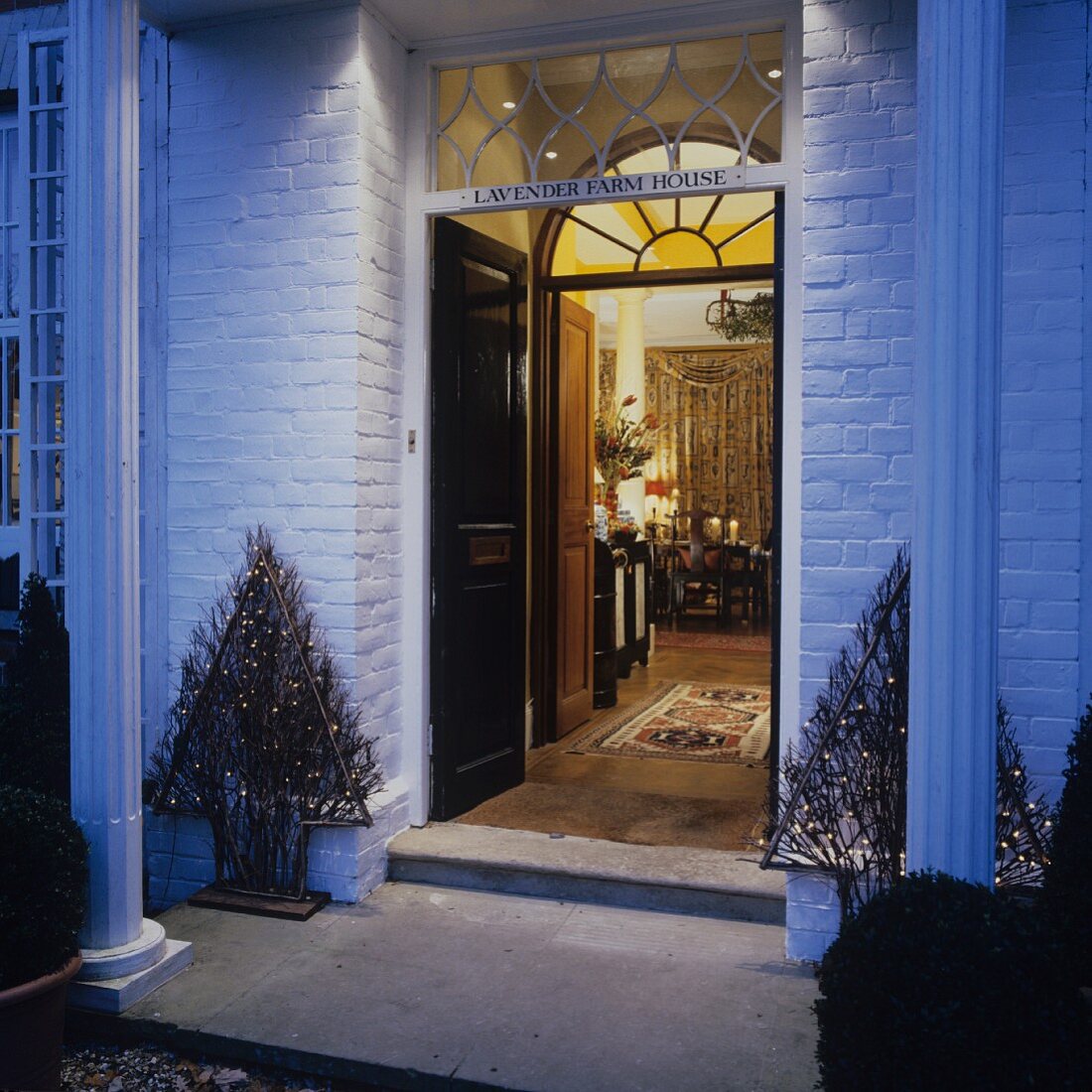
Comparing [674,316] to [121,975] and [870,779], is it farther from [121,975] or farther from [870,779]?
[121,975]

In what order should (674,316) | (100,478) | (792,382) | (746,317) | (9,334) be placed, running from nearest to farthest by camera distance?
Result: 1. (100,478)
2. (792,382)
3. (9,334)
4. (746,317)
5. (674,316)

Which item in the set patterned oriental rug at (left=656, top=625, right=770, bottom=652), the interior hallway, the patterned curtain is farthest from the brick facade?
the patterned curtain

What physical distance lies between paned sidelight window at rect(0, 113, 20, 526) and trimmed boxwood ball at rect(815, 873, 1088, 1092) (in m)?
3.91

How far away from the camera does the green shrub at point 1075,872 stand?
2.47 meters

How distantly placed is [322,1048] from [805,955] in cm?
152

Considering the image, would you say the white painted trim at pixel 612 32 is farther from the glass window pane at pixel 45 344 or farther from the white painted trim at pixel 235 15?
the glass window pane at pixel 45 344

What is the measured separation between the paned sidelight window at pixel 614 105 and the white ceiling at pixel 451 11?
155 millimetres

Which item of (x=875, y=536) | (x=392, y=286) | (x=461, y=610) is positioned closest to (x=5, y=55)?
(x=392, y=286)

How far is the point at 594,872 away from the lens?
391cm

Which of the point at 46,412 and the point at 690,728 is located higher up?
the point at 46,412

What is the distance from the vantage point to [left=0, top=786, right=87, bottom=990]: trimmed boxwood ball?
103 inches

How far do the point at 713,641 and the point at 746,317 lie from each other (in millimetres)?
3279

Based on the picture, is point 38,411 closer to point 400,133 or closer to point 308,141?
point 308,141

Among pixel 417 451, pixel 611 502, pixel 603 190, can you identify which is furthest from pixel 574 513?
pixel 603 190
